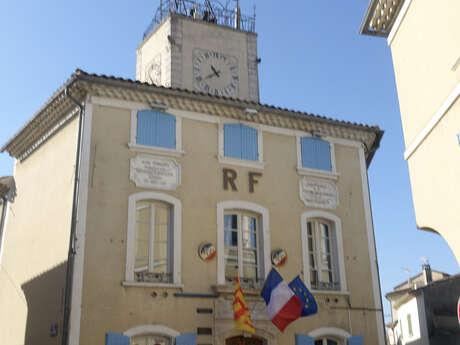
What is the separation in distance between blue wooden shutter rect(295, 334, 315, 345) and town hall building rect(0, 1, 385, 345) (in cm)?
6

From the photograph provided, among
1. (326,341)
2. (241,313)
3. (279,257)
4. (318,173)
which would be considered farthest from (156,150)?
(326,341)

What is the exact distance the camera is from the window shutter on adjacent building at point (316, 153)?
15.1 metres

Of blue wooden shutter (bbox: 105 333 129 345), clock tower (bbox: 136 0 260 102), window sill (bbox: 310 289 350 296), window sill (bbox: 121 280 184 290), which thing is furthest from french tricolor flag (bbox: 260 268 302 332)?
clock tower (bbox: 136 0 260 102)

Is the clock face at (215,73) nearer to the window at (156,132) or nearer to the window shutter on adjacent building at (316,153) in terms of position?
the window shutter on adjacent building at (316,153)

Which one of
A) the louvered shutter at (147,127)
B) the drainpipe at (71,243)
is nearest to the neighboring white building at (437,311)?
the louvered shutter at (147,127)

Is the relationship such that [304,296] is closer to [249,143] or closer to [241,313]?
[241,313]

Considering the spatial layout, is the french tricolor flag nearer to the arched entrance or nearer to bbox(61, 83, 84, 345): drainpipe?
the arched entrance

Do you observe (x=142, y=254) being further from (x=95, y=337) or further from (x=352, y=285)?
(x=352, y=285)

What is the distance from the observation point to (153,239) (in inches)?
508

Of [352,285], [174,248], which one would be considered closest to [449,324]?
[352,285]

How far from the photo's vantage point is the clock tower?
75.5ft

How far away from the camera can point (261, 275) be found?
44.7 ft

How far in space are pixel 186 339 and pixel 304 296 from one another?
2640 millimetres

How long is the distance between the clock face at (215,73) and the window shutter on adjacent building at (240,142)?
848 cm
